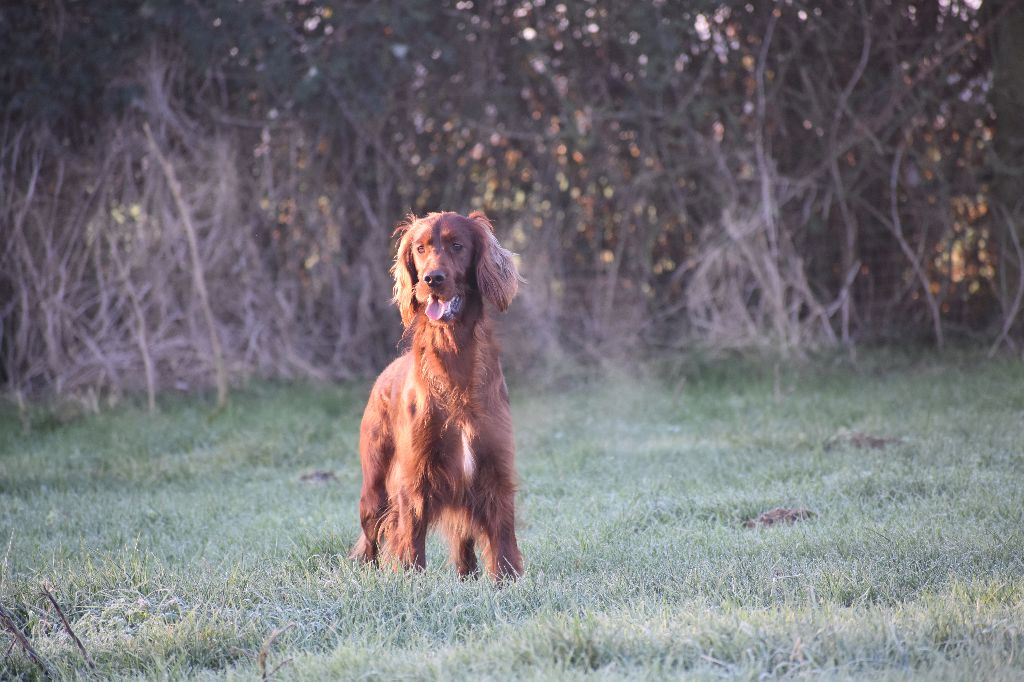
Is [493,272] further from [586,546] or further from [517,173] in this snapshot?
Answer: [517,173]

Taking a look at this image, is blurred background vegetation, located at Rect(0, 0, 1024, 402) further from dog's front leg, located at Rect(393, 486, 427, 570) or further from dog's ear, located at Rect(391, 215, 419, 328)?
dog's front leg, located at Rect(393, 486, 427, 570)

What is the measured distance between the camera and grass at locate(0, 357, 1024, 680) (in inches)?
101

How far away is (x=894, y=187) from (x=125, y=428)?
587 cm

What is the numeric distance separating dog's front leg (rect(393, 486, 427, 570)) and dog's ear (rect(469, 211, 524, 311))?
2.27ft

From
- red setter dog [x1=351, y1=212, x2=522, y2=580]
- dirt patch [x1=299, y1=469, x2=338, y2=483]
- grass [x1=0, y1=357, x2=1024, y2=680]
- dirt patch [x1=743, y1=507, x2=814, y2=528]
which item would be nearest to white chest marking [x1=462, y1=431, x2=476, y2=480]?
red setter dog [x1=351, y1=212, x2=522, y2=580]

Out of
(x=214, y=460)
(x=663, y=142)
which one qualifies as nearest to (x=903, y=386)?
(x=663, y=142)

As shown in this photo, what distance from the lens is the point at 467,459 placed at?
3.44 m

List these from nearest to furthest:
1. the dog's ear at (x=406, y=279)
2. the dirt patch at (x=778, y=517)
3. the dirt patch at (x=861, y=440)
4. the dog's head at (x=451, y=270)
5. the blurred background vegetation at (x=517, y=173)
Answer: the dog's head at (x=451, y=270) < the dog's ear at (x=406, y=279) < the dirt patch at (x=778, y=517) < the dirt patch at (x=861, y=440) < the blurred background vegetation at (x=517, y=173)

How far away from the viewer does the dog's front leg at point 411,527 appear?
11.3 ft

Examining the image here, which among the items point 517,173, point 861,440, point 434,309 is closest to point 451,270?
point 434,309

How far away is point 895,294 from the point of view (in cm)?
888

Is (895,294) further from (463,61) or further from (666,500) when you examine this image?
(666,500)

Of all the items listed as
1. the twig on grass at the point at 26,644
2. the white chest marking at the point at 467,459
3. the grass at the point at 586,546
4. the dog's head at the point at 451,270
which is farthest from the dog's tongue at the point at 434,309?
the twig on grass at the point at 26,644

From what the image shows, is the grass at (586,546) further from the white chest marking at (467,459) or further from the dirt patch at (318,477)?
the white chest marking at (467,459)
